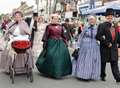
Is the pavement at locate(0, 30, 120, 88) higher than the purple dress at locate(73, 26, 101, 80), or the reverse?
the purple dress at locate(73, 26, 101, 80)

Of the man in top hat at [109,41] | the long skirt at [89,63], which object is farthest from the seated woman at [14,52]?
→ the man in top hat at [109,41]

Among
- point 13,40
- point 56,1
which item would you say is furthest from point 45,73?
point 56,1

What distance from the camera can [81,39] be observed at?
31.6 ft

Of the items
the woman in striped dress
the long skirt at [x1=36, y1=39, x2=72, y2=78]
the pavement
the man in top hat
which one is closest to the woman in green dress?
the long skirt at [x1=36, y1=39, x2=72, y2=78]

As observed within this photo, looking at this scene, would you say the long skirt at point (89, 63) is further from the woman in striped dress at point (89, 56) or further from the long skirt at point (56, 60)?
the long skirt at point (56, 60)

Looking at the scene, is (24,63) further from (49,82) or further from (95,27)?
(95,27)

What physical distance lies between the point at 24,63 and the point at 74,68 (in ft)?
4.26

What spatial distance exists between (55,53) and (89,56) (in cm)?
83

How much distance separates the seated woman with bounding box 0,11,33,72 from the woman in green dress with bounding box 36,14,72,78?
580mm

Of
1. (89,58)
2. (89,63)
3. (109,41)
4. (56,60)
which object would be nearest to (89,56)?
(89,58)

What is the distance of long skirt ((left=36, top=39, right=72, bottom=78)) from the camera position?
9.58m

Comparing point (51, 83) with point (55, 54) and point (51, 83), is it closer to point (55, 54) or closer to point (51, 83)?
point (51, 83)

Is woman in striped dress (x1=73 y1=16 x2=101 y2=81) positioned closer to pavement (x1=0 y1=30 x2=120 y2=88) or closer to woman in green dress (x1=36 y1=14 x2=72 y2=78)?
pavement (x1=0 y1=30 x2=120 y2=88)

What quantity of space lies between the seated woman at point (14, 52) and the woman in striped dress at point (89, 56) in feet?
4.02
